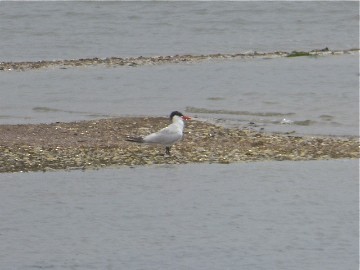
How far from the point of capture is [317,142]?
14727mm

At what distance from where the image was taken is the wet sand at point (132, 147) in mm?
13367

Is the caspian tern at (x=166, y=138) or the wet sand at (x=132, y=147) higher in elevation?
the caspian tern at (x=166, y=138)

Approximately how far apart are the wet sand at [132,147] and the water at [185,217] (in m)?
0.38

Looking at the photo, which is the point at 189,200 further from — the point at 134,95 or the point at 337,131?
the point at 134,95

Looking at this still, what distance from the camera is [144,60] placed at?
2639 cm

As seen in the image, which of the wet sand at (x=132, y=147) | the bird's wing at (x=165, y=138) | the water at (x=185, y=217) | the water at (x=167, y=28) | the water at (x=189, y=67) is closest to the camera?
the water at (x=185, y=217)

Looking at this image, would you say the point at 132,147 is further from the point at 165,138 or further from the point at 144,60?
the point at 144,60

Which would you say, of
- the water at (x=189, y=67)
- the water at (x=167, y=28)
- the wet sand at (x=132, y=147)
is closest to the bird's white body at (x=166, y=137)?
the wet sand at (x=132, y=147)

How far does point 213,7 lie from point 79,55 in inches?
416

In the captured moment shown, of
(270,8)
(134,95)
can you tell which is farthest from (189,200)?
(270,8)

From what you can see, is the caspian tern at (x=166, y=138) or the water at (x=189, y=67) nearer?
the caspian tern at (x=166, y=138)

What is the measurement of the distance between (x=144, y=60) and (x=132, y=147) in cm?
1237

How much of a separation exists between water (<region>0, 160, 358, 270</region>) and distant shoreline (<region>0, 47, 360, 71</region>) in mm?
12554

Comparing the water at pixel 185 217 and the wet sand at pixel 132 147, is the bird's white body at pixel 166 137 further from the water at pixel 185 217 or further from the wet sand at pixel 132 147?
the water at pixel 185 217
